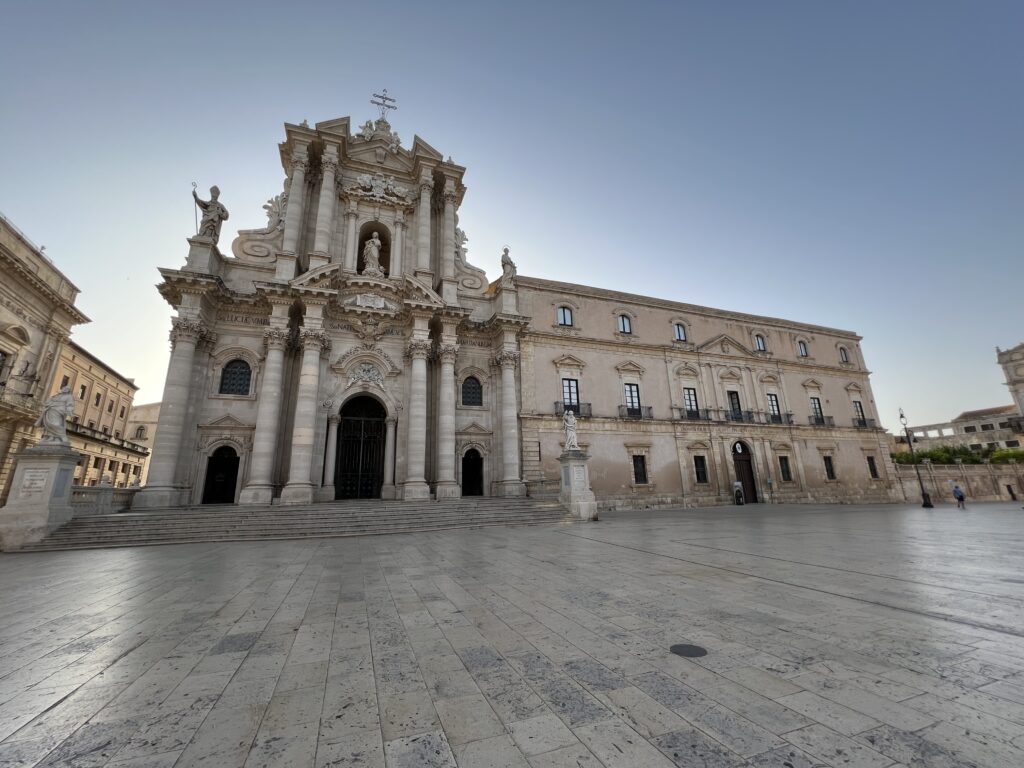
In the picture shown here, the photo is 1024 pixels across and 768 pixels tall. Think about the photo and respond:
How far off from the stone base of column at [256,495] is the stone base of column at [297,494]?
0.52 meters

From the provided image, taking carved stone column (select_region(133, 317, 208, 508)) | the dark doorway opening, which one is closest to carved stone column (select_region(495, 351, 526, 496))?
the dark doorway opening

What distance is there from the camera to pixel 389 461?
1898 cm

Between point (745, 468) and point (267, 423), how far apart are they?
2688 centimetres

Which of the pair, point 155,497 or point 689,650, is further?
point 155,497

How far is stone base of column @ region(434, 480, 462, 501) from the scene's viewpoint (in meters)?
17.6

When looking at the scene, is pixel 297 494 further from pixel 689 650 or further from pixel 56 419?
pixel 689 650

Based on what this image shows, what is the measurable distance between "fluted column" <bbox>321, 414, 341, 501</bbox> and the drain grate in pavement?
17.0 metres

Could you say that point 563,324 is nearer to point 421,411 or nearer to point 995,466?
point 421,411

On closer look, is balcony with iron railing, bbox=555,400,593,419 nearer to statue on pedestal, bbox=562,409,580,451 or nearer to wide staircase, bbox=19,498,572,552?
statue on pedestal, bbox=562,409,580,451

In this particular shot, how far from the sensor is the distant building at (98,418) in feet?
98.3

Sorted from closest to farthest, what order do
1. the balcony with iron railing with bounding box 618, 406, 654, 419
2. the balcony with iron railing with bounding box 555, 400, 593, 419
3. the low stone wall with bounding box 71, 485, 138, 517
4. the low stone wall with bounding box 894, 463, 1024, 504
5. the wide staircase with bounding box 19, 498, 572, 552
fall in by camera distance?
1. the wide staircase with bounding box 19, 498, 572, 552
2. the low stone wall with bounding box 71, 485, 138, 517
3. the balcony with iron railing with bounding box 555, 400, 593, 419
4. the balcony with iron railing with bounding box 618, 406, 654, 419
5. the low stone wall with bounding box 894, 463, 1024, 504

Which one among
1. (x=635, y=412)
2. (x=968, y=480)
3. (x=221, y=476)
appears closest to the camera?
(x=221, y=476)

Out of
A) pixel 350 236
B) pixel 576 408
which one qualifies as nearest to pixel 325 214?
pixel 350 236

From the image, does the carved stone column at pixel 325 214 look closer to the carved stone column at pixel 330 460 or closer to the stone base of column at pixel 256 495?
the carved stone column at pixel 330 460
